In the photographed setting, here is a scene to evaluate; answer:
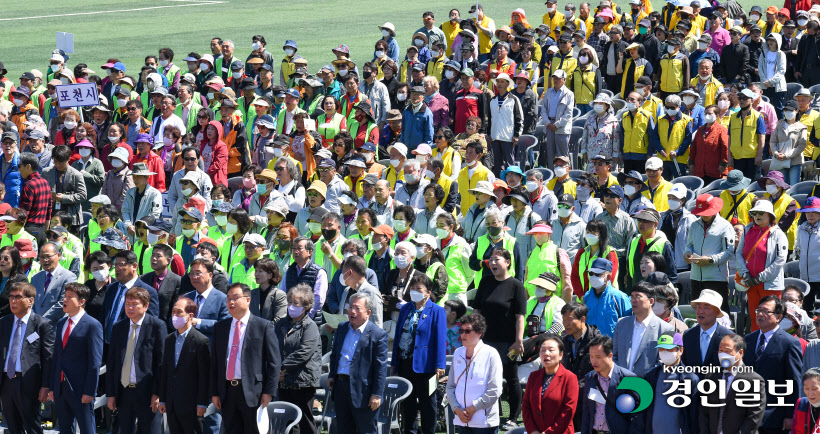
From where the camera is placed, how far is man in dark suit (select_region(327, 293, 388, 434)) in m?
9.34

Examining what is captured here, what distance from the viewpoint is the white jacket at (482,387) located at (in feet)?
28.9

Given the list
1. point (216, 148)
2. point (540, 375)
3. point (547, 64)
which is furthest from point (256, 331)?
point (547, 64)

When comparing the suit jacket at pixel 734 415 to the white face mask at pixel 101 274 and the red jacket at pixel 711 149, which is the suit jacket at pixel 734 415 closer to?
the white face mask at pixel 101 274

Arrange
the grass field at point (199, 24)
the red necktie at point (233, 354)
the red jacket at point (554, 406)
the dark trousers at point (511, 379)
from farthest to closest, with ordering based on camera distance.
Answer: the grass field at point (199, 24) → the dark trousers at point (511, 379) → the red necktie at point (233, 354) → the red jacket at point (554, 406)

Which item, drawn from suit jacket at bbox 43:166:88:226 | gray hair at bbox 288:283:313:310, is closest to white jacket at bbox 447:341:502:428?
gray hair at bbox 288:283:313:310

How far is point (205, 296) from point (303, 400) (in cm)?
134

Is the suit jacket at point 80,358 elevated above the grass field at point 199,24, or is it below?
below

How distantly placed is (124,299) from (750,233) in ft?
20.2

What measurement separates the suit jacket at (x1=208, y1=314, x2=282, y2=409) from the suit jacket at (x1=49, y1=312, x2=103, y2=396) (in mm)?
1177

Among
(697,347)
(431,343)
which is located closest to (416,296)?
(431,343)

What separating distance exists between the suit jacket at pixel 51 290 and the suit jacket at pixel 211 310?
1.67 metres

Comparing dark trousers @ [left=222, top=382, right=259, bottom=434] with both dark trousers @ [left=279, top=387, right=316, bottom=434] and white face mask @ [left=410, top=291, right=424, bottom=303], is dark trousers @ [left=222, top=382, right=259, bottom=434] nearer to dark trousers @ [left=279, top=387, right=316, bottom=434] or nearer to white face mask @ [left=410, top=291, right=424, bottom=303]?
dark trousers @ [left=279, top=387, right=316, bottom=434]

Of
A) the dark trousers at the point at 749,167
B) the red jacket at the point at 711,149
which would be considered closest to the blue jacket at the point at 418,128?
the red jacket at the point at 711,149

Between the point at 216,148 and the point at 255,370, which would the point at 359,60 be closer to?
the point at 216,148
